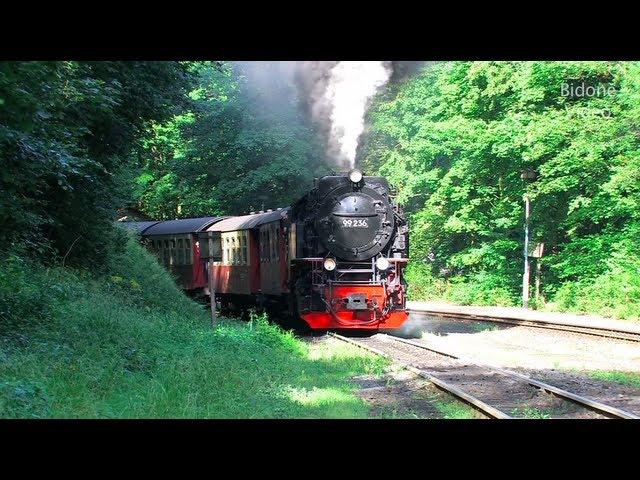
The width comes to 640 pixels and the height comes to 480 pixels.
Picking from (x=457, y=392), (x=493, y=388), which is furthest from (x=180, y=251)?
(x=457, y=392)

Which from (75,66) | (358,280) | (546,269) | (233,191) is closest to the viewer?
(75,66)

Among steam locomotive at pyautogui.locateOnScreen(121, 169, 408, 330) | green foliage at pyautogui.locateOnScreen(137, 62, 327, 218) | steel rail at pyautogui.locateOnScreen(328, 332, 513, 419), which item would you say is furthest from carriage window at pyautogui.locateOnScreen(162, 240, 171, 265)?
steel rail at pyautogui.locateOnScreen(328, 332, 513, 419)

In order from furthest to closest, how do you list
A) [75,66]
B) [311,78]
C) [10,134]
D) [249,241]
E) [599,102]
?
[599,102], [249,241], [311,78], [75,66], [10,134]

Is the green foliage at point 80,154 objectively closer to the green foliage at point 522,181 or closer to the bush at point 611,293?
the green foliage at point 522,181

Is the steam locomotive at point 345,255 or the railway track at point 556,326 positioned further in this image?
the steam locomotive at point 345,255

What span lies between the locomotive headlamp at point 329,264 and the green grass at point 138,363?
150cm

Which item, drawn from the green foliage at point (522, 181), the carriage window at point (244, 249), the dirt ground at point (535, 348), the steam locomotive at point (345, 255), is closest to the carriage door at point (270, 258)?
the steam locomotive at point (345, 255)

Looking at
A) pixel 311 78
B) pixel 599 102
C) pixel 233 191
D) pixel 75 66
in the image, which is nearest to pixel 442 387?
pixel 75 66

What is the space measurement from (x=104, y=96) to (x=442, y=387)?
643 cm

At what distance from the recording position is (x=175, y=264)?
25.0 metres

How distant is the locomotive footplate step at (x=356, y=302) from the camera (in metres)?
14.5

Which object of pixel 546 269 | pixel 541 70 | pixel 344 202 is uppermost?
pixel 541 70

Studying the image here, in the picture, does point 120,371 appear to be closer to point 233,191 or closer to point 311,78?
point 311,78
